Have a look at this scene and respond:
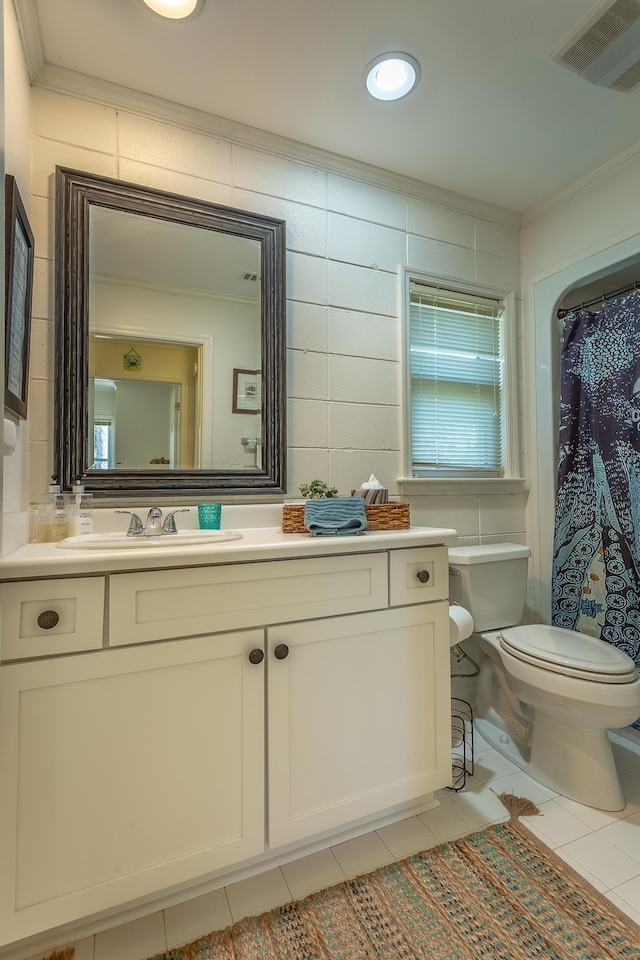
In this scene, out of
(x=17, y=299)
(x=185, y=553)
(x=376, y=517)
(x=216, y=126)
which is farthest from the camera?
(x=216, y=126)

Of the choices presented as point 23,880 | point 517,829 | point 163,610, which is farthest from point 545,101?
point 23,880

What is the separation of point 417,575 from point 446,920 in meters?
0.84

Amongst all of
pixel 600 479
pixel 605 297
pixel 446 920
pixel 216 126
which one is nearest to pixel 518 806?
pixel 446 920

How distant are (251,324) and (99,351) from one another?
53cm

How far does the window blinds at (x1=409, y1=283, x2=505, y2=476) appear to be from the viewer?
2043 millimetres

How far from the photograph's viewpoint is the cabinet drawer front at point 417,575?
4.43 feet

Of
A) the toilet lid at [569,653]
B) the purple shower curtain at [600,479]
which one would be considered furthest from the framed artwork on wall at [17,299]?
the purple shower curtain at [600,479]

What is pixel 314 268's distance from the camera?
5.97 feet

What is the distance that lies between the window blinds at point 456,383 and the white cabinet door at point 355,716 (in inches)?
34.7

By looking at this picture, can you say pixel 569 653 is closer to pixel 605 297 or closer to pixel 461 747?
pixel 461 747

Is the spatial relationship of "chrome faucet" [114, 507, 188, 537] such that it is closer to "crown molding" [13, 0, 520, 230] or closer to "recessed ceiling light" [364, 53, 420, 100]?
"crown molding" [13, 0, 520, 230]

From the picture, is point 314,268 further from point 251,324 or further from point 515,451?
point 515,451

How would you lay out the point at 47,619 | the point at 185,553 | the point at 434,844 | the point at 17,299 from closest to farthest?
the point at 47,619 → the point at 185,553 → the point at 17,299 → the point at 434,844

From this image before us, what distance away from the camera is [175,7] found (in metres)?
1.25
